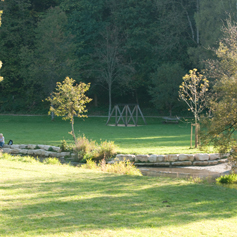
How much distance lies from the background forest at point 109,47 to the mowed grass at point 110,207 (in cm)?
2831

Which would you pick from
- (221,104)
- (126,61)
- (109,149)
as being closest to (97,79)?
(126,61)

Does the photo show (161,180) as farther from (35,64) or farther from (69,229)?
(35,64)

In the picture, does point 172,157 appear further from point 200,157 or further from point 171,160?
point 200,157

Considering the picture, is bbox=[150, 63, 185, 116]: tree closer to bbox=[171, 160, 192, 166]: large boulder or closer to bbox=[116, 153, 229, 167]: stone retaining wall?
bbox=[116, 153, 229, 167]: stone retaining wall

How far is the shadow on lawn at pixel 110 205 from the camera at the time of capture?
16.0 ft

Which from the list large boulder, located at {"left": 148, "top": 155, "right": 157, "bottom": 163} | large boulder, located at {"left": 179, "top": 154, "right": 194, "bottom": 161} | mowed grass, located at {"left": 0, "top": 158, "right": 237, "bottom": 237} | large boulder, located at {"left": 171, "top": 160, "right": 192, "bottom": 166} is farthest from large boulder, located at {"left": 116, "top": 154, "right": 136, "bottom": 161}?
mowed grass, located at {"left": 0, "top": 158, "right": 237, "bottom": 237}

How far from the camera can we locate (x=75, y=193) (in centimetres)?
673

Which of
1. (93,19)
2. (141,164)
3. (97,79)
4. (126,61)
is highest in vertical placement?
(93,19)

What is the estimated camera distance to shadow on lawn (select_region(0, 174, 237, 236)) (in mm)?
4863

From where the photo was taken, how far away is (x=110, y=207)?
19.0 feet

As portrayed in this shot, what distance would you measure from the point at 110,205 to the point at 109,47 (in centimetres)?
3536

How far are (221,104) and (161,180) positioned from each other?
2753mm

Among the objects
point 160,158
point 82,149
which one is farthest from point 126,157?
point 82,149

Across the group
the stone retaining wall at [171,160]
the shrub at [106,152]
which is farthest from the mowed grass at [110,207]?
the shrub at [106,152]
